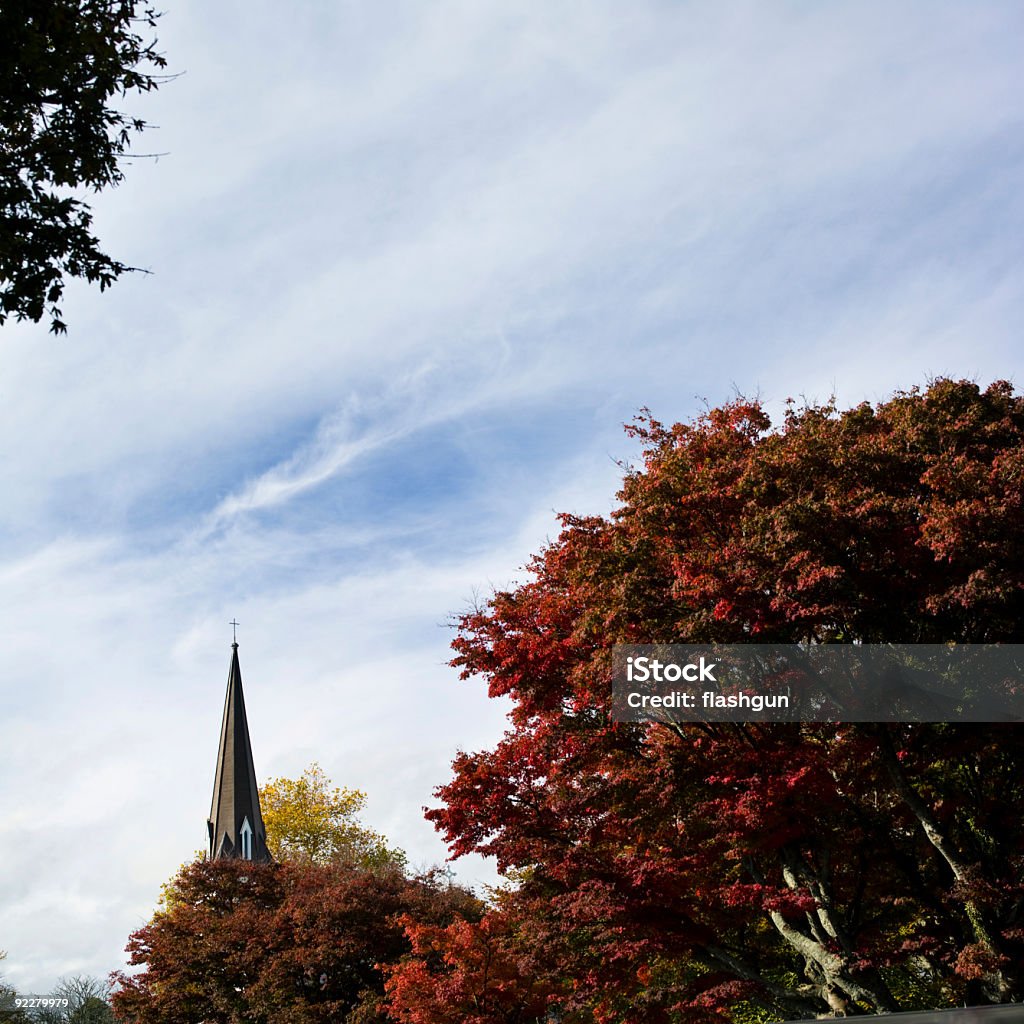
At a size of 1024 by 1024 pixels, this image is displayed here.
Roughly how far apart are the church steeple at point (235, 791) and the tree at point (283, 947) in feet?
89.8

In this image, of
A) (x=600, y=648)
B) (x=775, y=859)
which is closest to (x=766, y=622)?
(x=600, y=648)

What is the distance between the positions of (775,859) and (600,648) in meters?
4.03

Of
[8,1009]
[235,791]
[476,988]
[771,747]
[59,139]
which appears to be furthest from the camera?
[235,791]

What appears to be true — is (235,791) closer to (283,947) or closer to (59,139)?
(283,947)

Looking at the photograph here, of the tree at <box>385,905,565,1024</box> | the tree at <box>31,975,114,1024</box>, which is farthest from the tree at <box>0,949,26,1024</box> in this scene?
the tree at <box>385,905,565,1024</box>

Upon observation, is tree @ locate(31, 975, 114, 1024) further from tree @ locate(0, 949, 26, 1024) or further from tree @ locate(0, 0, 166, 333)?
tree @ locate(0, 0, 166, 333)

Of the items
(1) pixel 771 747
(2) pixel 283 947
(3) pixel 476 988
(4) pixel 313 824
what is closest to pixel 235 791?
(4) pixel 313 824

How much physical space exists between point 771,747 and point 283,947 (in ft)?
57.0

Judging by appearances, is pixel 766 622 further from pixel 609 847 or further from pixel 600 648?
pixel 609 847

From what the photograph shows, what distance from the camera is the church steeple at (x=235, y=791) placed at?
55250 millimetres

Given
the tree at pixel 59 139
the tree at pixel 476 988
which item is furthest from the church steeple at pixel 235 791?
the tree at pixel 59 139

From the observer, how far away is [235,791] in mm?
57094

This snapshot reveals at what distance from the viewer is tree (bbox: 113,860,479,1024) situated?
77.5ft

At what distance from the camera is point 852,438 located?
11.8 m
